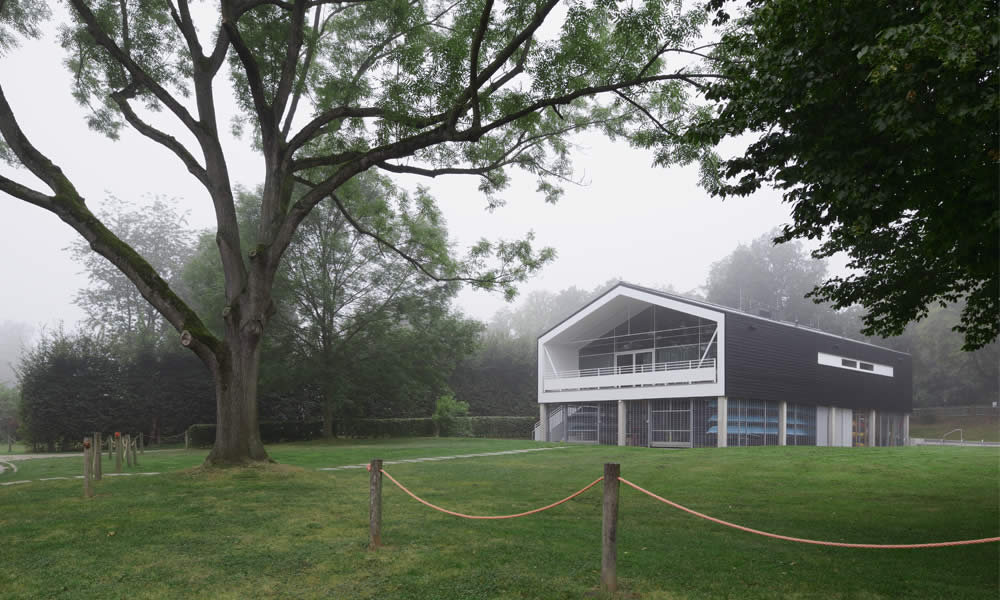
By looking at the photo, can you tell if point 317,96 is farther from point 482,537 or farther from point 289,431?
point 289,431

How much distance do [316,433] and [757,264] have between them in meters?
59.7

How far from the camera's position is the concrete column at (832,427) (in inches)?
1375

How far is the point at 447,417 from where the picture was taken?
119 ft

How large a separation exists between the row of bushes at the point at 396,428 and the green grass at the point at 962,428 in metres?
34.3

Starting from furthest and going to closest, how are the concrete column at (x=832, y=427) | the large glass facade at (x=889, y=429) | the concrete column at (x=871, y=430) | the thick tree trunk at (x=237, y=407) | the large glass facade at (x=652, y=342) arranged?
the large glass facade at (x=889, y=429), the concrete column at (x=871, y=430), the concrete column at (x=832, y=427), the large glass facade at (x=652, y=342), the thick tree trunk at (x=237, y=407)

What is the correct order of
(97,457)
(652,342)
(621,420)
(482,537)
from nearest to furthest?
(482,537) → (97,457) → (621,420) → (652,342)

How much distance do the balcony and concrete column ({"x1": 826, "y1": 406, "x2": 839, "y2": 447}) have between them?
8964 mm

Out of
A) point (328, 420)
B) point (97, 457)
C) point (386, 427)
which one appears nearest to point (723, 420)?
point (386, 427)

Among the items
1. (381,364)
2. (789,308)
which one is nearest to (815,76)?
(381,364)

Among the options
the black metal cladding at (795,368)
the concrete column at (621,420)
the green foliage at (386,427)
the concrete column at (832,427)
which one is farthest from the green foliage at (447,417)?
the concrete column at (832,427)

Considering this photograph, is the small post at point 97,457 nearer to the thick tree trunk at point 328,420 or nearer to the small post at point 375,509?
the small post at point 375,509

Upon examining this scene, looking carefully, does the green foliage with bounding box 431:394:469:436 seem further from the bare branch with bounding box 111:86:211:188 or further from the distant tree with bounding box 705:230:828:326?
the distant tree with bounding box 705:230:828:326

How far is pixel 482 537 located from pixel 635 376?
85.2ft

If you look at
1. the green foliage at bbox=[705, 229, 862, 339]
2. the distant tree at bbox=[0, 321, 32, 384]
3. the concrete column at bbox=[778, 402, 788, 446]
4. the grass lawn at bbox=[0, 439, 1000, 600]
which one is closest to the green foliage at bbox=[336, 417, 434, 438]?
the concrete column at bbox=[778, 402, 788, 446]
